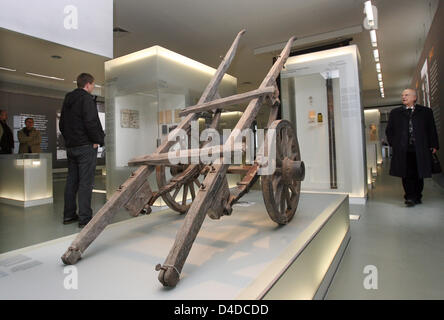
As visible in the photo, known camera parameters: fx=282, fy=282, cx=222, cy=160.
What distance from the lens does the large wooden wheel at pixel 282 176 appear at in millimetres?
1664

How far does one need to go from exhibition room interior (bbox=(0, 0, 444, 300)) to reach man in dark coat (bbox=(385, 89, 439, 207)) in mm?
206

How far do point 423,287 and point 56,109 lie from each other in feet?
40.5

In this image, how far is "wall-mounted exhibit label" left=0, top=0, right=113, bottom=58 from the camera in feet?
5.70

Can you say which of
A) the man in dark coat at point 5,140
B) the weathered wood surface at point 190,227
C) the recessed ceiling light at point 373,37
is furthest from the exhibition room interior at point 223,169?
the man in dark coat at point 5,140

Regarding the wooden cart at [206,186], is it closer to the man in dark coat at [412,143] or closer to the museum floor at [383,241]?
the museum floor at [383,241]

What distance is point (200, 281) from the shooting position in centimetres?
112

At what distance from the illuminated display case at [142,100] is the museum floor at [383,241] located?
98 cm

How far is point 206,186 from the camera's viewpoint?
4.10 feet

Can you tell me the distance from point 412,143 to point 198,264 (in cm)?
405

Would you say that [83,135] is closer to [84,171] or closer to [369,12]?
[84,171]

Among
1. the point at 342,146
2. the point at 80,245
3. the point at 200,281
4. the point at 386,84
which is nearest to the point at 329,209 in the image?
the point at 200,281

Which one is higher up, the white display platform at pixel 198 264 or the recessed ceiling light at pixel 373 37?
the recessed ceiling light at pixel 373 37

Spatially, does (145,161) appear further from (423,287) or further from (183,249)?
(423,287)

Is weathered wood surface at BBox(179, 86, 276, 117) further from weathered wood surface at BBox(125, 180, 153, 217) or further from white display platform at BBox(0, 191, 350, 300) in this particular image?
white display platform at BBox(0, 191, 350, 300)
